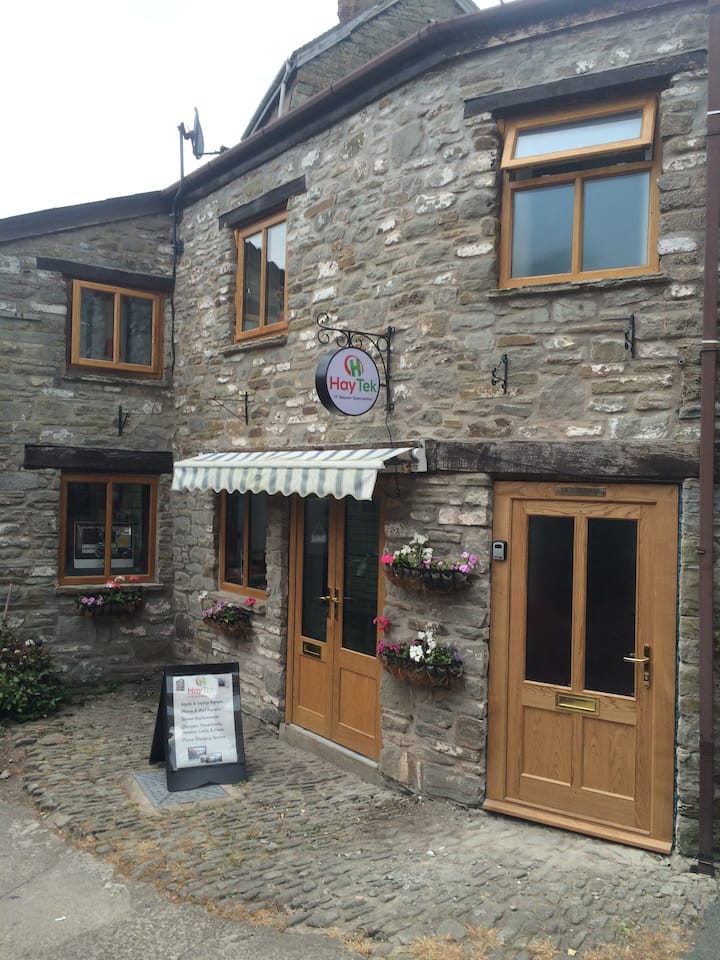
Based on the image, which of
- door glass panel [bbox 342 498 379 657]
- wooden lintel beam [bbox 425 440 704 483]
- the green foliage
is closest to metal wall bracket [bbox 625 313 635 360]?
wooden lintel beam [bbox 425 440 704 483]

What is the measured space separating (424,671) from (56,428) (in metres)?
6.00

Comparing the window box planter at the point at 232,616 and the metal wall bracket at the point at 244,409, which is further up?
the metal wall bracket at the point at 244,409

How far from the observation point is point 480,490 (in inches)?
254

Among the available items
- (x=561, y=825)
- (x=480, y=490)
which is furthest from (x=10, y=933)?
(x=480, y=490)

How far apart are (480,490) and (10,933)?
4405 millimetres

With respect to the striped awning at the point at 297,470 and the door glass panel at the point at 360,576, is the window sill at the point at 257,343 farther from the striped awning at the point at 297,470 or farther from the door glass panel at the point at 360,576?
the door glass panel at the point at 360,576

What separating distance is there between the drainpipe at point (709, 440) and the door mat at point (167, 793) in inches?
152

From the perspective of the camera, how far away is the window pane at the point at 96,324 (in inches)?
401

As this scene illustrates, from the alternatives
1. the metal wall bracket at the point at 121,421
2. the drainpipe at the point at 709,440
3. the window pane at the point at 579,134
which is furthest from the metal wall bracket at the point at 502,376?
the metal wall bracket at the point at 121,421

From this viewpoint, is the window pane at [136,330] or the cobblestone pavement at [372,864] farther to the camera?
the window pane at [136,330]

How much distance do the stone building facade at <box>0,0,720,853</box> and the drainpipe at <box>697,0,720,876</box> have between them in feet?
0.37

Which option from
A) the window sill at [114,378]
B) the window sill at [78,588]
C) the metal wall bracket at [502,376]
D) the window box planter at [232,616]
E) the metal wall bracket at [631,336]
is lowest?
the window box planter at [232,616]

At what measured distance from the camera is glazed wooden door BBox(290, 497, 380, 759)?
7.55 m

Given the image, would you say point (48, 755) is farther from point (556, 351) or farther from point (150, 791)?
point (556, 351)
